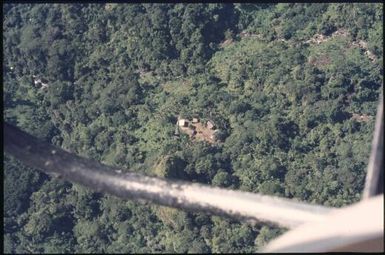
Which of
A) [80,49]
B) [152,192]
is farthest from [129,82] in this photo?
[152,192]

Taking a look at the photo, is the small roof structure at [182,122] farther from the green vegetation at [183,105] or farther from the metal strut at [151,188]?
the metal strut at [151,188]

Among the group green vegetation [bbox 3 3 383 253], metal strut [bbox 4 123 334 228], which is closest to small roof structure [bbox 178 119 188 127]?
green vegetation [bbox 3 3 383 253]

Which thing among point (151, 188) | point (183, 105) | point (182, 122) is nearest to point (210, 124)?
point (182, 122)

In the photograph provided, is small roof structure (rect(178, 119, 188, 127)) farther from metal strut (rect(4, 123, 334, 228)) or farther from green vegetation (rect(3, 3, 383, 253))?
metal strut (rect(4, 123, 334, 228))

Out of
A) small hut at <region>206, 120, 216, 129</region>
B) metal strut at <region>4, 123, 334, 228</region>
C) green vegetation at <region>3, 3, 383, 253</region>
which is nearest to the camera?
metal strut at <region>4, 123, 334, 228</region>

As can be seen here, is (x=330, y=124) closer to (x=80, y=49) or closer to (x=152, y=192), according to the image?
(x=80, y=49)

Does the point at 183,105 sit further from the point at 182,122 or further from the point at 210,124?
the point at 210,124

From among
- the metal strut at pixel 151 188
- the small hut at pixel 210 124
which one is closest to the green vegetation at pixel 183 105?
the small hut at pixel 210 124

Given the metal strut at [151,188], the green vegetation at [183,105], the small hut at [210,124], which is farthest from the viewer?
the small hut at [210,124]
